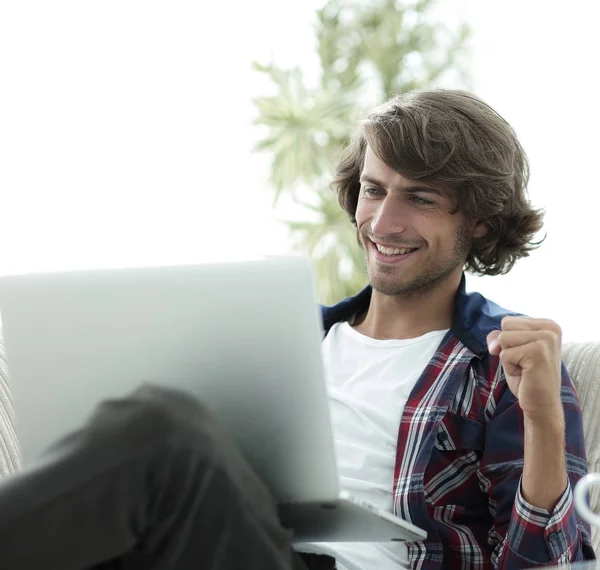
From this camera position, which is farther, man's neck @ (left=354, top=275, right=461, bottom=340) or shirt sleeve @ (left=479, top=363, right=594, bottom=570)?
man's neck @ (left=354, top=275, right=461, bottom=340)

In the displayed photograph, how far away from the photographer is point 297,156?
10.2 ft

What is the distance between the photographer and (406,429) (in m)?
1.43

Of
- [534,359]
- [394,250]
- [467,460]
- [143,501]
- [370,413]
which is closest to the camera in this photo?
[143,501]

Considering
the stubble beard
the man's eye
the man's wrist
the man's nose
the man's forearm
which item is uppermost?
the man's eye

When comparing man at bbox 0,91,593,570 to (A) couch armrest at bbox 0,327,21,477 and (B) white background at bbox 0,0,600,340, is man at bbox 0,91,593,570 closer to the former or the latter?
(A) couch armrest at bbox 0,327,21,477

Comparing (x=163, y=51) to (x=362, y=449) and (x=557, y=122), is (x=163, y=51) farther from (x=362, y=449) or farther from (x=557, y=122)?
(x=362, y=449)

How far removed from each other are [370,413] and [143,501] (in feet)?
2.20

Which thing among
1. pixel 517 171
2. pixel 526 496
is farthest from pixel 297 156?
pixel 526 496

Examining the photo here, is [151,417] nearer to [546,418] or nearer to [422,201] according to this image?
[546,418]

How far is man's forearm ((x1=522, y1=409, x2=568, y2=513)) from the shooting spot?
47.0 inches

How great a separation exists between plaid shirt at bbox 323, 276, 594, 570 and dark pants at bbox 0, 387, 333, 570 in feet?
1.53

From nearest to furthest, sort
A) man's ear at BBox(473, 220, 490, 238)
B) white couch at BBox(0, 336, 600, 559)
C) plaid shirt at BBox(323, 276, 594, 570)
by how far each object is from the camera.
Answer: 1. plaid shirt at BBox(323, 276, 594, 570)
2. white couch at BBox(0, 336, 600, 559)
3. man's ear at BBox(473, 220, 490, 238)

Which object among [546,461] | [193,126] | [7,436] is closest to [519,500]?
[546,461]

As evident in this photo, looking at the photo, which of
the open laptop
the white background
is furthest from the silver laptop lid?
the white background
